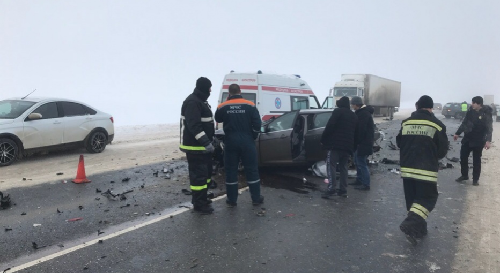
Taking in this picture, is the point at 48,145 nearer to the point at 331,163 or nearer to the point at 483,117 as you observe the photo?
the point at 331,163

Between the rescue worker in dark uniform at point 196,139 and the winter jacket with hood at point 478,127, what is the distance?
5.39m

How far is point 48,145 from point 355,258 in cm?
856

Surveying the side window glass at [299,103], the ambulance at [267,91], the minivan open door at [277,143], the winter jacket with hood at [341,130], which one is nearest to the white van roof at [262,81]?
the ambulance at [267,91]

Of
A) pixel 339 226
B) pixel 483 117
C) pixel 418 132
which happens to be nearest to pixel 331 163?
pixel 339 226

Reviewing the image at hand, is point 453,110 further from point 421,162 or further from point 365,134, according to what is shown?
point 421,162

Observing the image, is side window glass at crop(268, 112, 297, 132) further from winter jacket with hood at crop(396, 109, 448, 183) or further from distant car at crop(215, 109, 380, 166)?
winter jacket with hood at crop(396, 109, 448, 183)

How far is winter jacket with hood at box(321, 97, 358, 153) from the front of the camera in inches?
244

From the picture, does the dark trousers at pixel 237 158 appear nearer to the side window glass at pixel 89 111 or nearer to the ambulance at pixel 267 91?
the ambulance at pixel 267 91

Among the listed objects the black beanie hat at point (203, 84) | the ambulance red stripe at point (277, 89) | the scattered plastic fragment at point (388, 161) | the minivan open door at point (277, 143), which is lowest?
the scattered plastic fragment at point (388, 161)

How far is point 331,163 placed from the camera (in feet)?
20.9

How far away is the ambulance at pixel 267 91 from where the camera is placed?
11992 millimetres

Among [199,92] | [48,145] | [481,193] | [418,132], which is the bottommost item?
[481,193]

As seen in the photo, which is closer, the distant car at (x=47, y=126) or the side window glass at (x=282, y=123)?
the side window glass at (x=282, y=123)

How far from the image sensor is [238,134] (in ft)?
18.4
